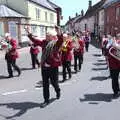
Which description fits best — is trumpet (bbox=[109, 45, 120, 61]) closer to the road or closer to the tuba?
the tuba

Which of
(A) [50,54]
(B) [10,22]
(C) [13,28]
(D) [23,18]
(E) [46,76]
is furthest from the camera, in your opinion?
(D) [23,18]

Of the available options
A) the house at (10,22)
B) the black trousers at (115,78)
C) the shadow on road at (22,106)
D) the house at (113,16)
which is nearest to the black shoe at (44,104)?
the shadow on road at (22,106)

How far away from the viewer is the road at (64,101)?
7246 millimetres

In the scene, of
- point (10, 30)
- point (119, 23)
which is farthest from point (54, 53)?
point (119, 23)

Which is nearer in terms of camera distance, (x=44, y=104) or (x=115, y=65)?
(x=44, y=104)

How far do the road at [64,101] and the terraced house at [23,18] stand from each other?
1843cm

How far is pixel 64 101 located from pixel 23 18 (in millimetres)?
30002

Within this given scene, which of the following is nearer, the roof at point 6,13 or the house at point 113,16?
the roof at point 6,13

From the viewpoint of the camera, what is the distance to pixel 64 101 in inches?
333

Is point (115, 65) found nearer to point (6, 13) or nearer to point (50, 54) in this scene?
point (50, 54)

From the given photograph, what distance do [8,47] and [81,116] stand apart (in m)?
5.66

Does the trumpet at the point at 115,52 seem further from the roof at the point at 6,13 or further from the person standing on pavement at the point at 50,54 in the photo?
the roof at the point at 6,13

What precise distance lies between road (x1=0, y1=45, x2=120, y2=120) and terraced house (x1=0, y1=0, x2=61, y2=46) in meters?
18.4

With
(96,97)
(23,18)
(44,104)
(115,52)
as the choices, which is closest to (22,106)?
(44,104)
